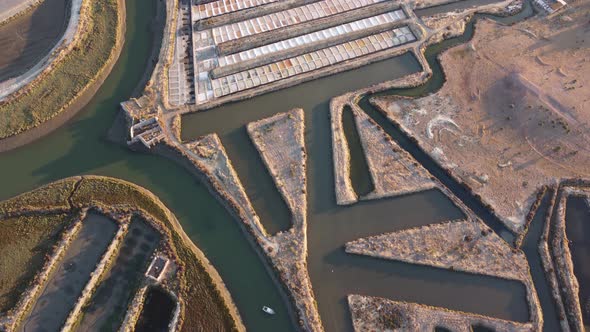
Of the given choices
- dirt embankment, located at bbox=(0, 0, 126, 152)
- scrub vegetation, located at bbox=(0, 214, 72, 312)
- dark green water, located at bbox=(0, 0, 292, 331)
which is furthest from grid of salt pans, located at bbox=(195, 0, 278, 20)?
scrub vegetation, located at bbox=(0, 214, 72, 312)

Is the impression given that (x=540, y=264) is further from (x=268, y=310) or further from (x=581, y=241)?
(x=268, y=310)

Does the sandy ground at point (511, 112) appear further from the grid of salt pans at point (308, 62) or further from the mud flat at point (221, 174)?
the mud flat at point (221, 174)

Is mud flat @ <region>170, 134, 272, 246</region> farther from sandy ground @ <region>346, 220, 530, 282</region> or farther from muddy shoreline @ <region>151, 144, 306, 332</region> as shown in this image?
sandy ground @ <region>346, 220, 530, 282</region>

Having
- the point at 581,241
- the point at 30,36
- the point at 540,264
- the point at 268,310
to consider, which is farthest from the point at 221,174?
the point at 581,241

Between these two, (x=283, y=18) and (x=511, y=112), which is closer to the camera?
(x=511, y=112)

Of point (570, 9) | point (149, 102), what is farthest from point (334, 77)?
point (570, 9)

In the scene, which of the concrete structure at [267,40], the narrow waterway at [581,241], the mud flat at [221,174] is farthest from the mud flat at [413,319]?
the concrete structure at [267,40]
